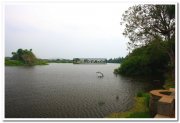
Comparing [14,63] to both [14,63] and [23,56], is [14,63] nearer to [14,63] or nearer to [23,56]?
[14,63]

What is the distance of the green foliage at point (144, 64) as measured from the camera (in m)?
45.6

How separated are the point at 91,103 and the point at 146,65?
34663 mm

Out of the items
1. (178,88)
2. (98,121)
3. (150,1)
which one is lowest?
(98,121)

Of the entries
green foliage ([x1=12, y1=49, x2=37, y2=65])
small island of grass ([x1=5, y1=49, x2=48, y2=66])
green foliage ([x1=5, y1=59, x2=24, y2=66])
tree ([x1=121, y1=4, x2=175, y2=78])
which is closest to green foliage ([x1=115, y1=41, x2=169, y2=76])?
tree ([x1=121, y1=4, x2=175, y2=78])

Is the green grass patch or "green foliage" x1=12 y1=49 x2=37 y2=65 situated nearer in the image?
the green grass patch

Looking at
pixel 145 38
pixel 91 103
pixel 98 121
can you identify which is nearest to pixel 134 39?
pixel 145 38

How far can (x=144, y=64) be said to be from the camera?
4891 centimetres

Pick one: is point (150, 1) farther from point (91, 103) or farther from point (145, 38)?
point (145, 38)

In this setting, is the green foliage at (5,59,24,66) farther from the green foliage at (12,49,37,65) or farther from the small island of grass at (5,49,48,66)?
the green foliage at (12,49,37,65)

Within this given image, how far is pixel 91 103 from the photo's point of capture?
1781 centimetres

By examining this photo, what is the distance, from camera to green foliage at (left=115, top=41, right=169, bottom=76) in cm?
4564

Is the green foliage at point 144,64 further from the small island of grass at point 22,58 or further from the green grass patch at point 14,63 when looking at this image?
the small island of grass at point 22,58

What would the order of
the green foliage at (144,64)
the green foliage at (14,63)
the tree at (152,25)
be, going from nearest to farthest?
the tree at (152,25), the green foliage at (144,64), the green foliage at (14,63)

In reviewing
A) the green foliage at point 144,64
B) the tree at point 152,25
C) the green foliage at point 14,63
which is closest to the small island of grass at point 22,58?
the green foliage at point 14,63
